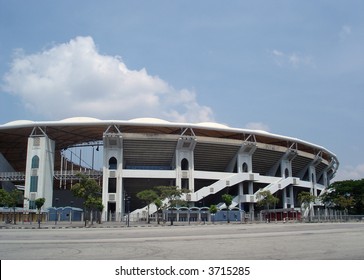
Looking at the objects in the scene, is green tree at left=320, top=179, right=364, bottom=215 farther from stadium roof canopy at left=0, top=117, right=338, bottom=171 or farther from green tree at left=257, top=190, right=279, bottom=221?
green tree at left=257, top=190, right=279, bottom=221

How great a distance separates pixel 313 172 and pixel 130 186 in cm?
4254

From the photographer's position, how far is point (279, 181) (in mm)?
78875

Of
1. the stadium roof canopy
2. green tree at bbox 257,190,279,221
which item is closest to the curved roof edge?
the stadium roof canopy

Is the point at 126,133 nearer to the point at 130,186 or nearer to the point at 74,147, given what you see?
the point at 130,186

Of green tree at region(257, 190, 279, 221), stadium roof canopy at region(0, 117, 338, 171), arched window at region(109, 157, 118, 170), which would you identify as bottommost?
green tree at region(257, 190, 279, 221)

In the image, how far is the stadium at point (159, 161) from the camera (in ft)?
232

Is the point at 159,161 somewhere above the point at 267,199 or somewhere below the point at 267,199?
above

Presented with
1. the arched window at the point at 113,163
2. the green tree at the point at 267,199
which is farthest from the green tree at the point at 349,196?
the arched window at the point at 113,163

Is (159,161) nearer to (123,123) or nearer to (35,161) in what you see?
(123,123)

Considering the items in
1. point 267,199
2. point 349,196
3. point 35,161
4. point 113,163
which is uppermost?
point 35,161

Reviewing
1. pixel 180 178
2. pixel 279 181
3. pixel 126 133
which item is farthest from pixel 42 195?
pixel 279 181

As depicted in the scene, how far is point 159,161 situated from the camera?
A: 79.1m

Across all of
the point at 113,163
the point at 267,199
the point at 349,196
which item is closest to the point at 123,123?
the point at 113,163

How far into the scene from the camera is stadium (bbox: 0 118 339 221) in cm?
7069
